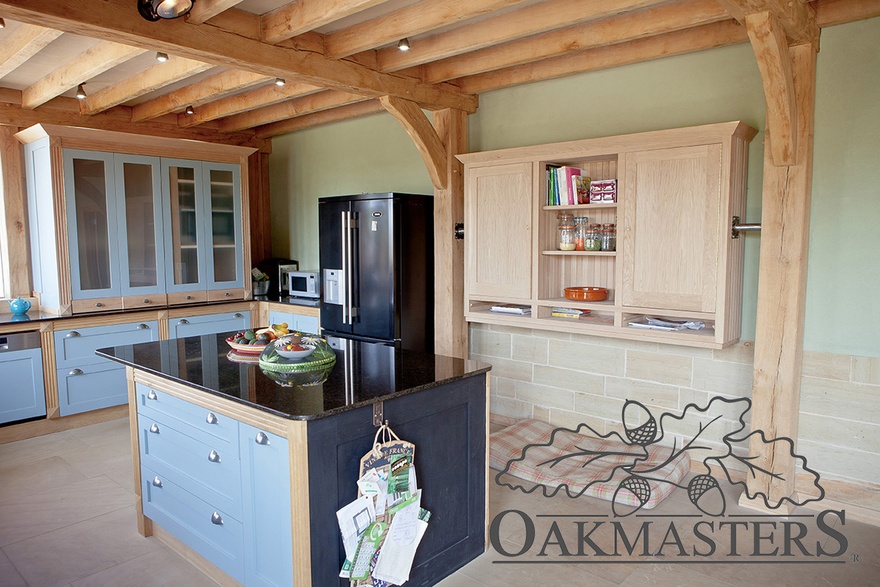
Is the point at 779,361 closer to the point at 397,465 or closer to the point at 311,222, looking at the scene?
the point at 397,465

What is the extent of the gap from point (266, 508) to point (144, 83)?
3.22 m

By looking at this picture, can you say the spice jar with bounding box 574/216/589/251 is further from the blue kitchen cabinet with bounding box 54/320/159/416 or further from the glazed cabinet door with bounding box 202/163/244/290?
the blue kitchen cabinet with bounding box 54/320/159/416

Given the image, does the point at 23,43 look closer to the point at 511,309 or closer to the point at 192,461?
the point at 192,461

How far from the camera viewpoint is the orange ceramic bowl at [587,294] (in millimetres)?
3635

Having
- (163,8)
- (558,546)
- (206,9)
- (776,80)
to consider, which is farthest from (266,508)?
(776,80)

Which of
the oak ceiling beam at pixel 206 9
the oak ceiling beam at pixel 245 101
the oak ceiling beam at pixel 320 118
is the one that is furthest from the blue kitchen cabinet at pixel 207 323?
the oak ceiling beam at pixel 206 9

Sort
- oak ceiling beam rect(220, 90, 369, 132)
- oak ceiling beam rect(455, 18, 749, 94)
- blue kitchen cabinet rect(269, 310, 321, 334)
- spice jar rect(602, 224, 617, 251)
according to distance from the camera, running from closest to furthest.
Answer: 1. oak ceiling beam rect(455, 18, 749, 94)
2. spice jar rect(602, 224, 617, 251)
3. oak ceiling beam rect(220, 90, 369, 132)
4. blue kitchen cabinet rect(269, 310, 321, 334)

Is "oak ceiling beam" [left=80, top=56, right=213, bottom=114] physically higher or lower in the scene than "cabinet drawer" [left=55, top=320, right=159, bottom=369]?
higher

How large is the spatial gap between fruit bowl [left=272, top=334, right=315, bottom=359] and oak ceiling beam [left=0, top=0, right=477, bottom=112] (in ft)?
4.66

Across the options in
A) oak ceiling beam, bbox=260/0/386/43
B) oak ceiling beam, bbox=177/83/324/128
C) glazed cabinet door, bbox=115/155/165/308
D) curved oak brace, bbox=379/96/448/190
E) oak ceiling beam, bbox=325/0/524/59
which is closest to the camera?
oak ceiling beam, bbox=260/0/386/43

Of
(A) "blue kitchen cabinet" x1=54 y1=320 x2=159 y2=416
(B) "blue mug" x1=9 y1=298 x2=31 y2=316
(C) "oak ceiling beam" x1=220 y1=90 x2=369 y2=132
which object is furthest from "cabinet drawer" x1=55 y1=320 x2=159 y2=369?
(C) "oak ceiling beam" x1=220 y1=90 x2=369 y2=132

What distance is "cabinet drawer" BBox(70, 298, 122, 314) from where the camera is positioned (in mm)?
4508

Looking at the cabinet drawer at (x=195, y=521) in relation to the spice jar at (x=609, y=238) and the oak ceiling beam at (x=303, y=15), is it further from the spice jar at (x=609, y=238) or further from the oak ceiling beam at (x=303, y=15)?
the spice jar at (x=609, y=238)

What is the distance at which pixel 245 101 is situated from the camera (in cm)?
469
